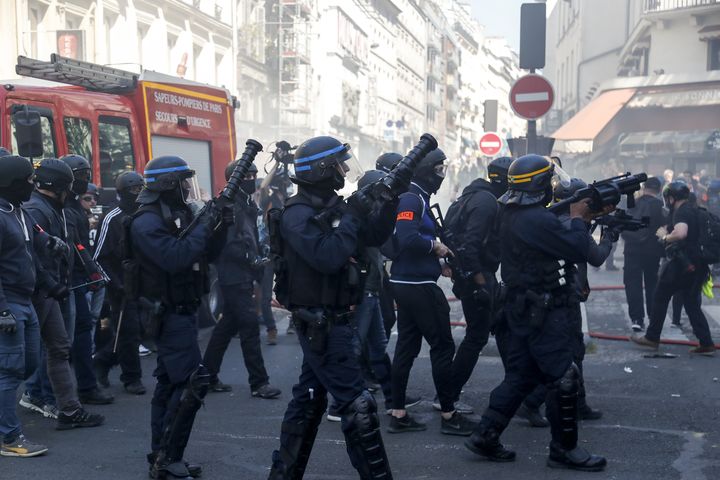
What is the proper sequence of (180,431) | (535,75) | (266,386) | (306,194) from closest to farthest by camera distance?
(306,194) < (180,431) < (266,386) < (535,75)

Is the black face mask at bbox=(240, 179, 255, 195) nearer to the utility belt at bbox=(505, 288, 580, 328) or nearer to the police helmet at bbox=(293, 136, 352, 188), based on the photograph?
the utility belt at bbox=(505, 288, 580, 328)

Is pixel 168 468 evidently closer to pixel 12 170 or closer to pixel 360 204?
pixel 360 204

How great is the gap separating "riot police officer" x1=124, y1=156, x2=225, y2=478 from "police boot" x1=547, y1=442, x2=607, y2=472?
2006mm

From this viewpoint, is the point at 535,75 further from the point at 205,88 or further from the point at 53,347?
the point at 53,347

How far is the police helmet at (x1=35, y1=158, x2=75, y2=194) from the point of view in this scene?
616cm

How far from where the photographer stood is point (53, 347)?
612 centimetres

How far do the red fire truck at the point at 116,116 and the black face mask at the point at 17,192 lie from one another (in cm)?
356

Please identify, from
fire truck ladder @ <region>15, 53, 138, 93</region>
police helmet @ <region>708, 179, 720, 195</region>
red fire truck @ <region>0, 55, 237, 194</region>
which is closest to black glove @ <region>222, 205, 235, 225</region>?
red fire truck @ <region>0, 55, 237, 194</region>

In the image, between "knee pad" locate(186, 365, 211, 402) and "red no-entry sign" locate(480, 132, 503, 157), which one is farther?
"red no-entry sign" locate(480, 132, 503, 157)

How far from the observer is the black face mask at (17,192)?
550 cm

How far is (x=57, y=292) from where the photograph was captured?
5852 millimetres

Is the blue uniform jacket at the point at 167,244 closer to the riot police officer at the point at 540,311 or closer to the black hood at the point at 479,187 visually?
the riot police officer at the point at 540,311

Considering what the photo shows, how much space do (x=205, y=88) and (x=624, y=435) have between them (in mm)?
8020

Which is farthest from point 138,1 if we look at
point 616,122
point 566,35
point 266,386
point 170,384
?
point 566,35
